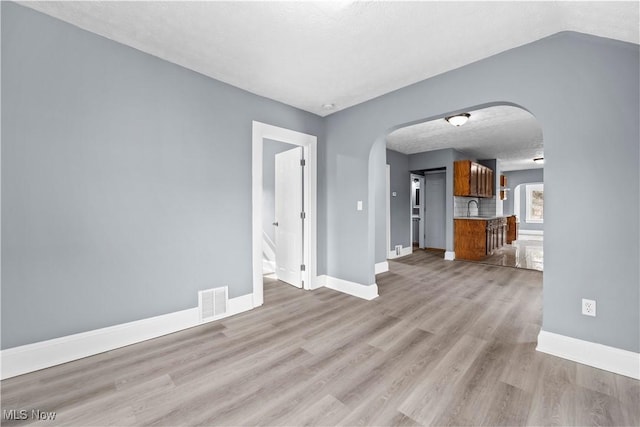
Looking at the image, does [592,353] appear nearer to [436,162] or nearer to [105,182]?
[105,182]

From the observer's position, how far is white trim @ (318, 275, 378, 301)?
139 inches

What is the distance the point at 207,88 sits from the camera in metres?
2.84

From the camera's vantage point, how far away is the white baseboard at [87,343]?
6.09 ft

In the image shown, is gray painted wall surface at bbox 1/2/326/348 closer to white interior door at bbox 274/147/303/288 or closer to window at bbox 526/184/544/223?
white interior door at bbox 274/147/303/288

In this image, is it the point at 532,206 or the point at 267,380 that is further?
the point at 532,206

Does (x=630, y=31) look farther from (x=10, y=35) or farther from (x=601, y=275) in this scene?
(x=10, y=35)

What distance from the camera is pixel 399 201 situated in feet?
21.7

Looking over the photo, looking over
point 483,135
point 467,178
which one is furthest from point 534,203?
point 483,135

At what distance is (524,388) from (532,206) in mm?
12534

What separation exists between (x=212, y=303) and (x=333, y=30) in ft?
9.51

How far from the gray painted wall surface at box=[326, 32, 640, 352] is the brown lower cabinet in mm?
4114

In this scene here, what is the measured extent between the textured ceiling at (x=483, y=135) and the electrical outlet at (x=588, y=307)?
296 centimetres

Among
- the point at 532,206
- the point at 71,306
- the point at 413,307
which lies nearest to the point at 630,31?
the point at 413,307

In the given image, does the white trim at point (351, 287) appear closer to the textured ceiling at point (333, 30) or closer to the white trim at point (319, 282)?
the white trim at point (319, 282)
